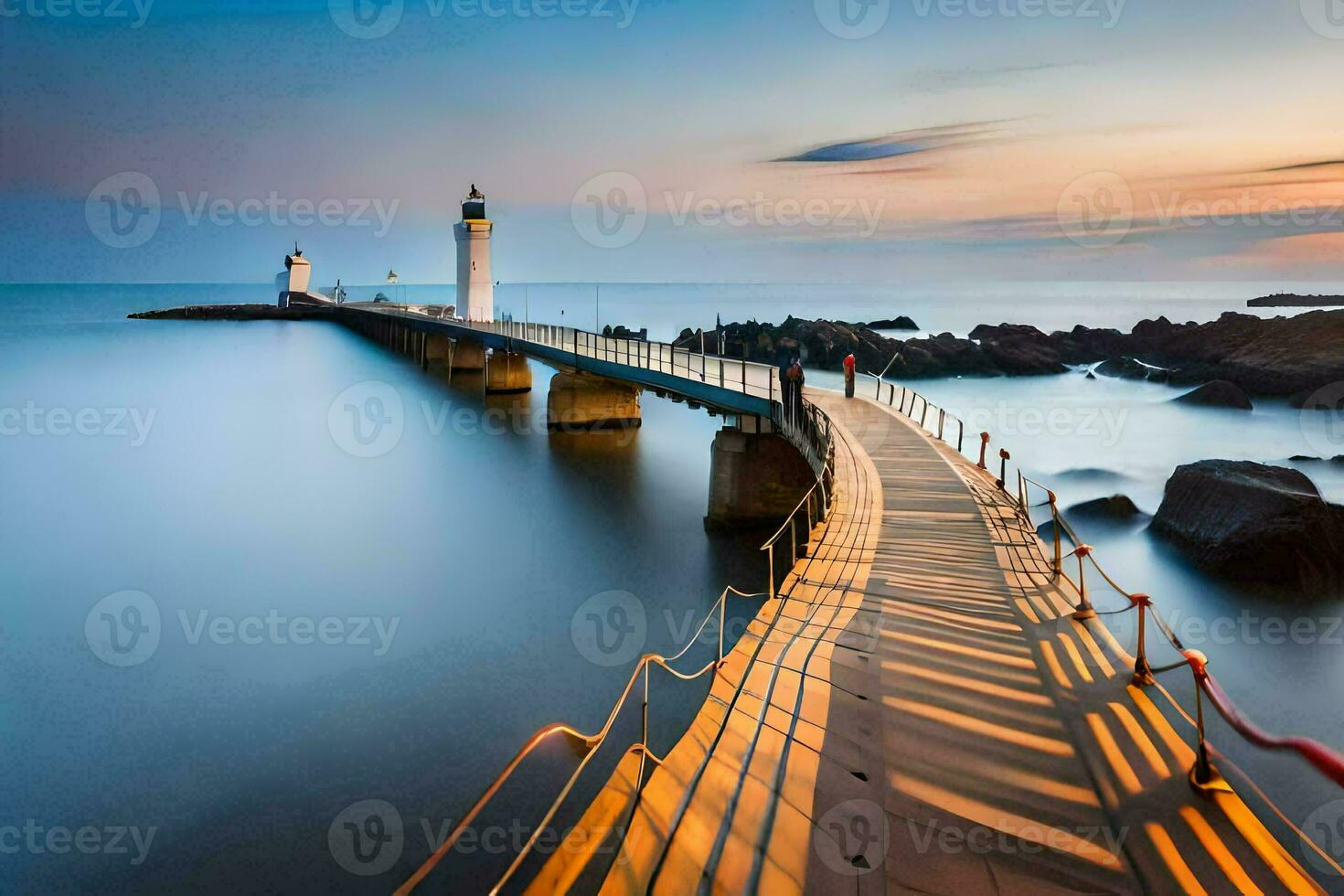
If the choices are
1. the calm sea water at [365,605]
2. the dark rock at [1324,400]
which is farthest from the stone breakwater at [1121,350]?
the calm sea water at [365,605]

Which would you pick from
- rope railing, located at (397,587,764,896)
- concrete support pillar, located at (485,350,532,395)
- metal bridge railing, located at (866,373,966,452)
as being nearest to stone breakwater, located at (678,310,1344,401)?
metal bridge railing, located at (866,373,966,452)

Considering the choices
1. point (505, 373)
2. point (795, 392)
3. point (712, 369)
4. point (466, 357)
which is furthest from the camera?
point (466, 357)

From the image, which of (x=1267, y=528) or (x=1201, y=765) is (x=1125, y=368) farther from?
(x=1201, y=765)

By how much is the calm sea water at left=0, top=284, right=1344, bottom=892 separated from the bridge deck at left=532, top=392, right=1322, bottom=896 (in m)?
5.21

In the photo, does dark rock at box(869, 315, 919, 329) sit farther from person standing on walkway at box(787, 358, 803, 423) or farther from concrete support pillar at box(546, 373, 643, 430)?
person standing on walkway at box(787, 358, 803, 423)

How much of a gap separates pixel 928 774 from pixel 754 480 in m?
15.1

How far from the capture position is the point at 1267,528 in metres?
15.5

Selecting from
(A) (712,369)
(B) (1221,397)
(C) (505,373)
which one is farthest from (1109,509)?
(C) (505,373)

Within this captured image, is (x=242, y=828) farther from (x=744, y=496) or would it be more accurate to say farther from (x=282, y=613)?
(x=744, y=496)

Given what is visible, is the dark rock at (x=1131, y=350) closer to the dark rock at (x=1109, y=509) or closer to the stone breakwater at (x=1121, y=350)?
the stone breakwater at (x=1121, y=350)

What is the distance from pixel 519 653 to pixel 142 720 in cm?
554

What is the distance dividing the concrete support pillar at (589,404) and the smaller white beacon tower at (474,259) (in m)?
20.6

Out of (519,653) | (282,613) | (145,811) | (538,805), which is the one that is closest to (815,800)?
(538,805)

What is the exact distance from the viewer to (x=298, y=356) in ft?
217
